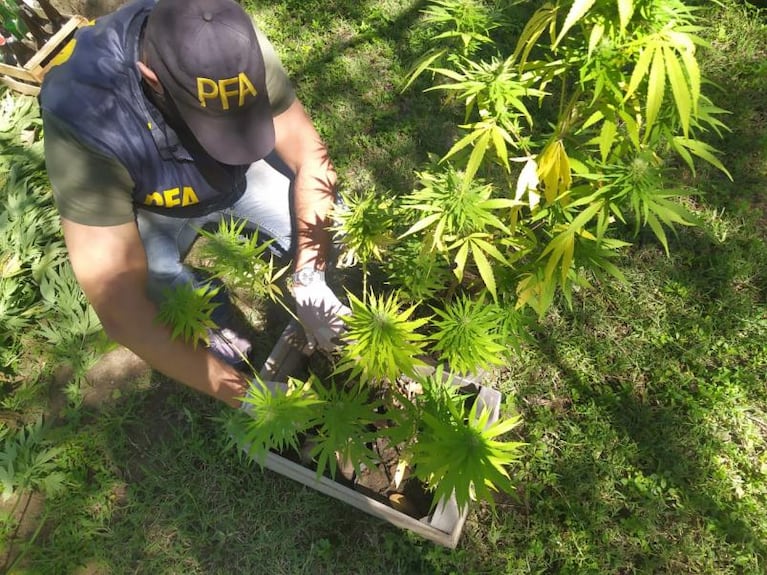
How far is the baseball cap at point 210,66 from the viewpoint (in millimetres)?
1420

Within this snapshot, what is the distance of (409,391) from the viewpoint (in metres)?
1.96

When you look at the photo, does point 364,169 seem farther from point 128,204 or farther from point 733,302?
point 733,302

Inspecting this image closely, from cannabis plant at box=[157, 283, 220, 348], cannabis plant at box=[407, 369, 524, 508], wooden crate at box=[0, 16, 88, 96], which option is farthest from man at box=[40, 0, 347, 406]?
wooden crate at box=[0, 16, 88, 96]

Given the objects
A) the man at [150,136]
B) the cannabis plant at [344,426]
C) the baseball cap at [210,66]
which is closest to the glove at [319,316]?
the man at [150,136]

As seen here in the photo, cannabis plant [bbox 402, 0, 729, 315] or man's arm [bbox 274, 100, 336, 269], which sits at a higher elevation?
cannabis plant [bbox 402, 0, 729, 315]

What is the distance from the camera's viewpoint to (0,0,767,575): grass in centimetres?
215

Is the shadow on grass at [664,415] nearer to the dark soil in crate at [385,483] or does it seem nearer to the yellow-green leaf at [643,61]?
the dark soil in crate at [385,483]

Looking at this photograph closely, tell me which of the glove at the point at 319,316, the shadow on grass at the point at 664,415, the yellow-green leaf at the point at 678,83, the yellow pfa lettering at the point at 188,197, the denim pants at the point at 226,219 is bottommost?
the shadow on grass at the point at 664,415

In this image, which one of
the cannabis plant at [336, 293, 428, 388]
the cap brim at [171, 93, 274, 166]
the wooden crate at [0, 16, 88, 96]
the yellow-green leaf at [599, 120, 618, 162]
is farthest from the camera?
the wooden crate at [0, 16, 88, 96]

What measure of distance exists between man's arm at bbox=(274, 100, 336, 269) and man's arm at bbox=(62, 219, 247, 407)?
0.58 m

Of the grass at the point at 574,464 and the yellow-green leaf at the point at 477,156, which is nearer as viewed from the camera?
the yellow-green leaf at the point at 477,156

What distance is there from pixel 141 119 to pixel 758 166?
121 inches

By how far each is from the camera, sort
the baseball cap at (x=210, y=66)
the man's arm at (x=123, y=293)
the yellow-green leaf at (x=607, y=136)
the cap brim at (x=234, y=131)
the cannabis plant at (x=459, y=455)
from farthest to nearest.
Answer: the man's arm at (x=123, y=293) → the cap brim at (x=234, y=131) → the baseball cap at (x=210, y=66) → the cannabis plant at (x=459, y=455) → the yellow-green leaf at (x=607, y=136)

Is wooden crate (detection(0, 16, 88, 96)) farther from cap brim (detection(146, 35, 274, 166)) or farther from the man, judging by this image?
cap brim (detection(146, 35, 274, 166))
